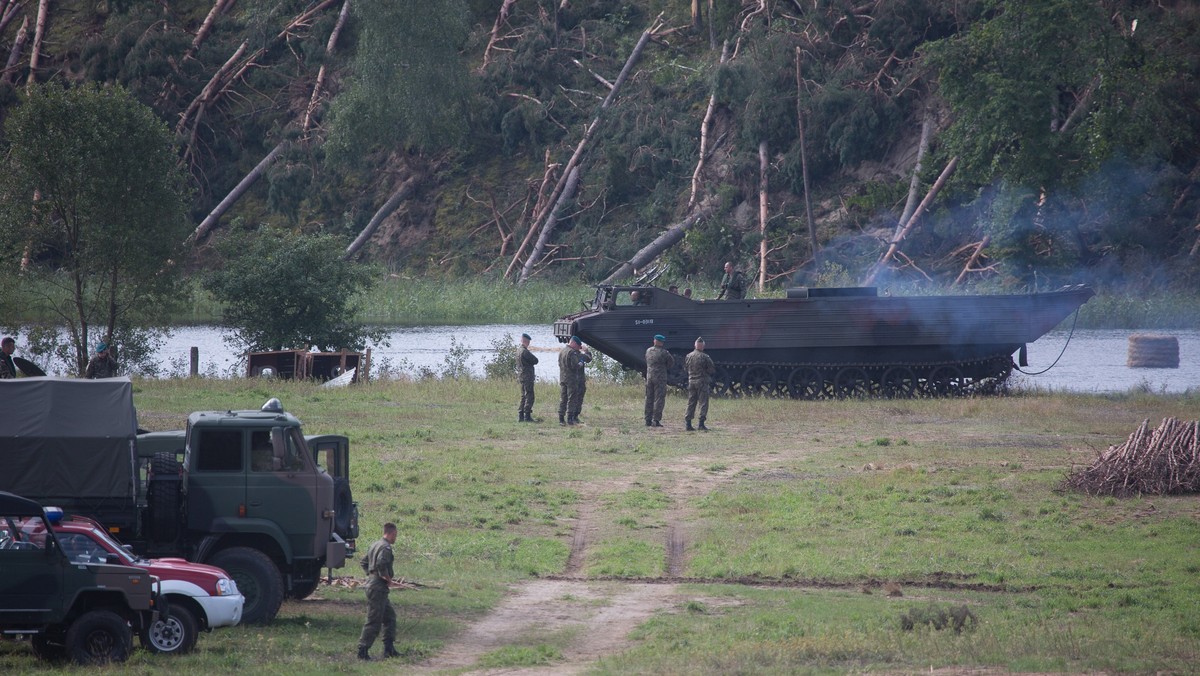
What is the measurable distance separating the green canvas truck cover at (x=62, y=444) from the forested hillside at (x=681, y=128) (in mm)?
24051

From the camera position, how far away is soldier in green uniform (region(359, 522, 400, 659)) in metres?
10.7

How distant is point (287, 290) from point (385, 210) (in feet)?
86.0

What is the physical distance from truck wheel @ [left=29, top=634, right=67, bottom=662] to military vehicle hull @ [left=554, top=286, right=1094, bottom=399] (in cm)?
2005

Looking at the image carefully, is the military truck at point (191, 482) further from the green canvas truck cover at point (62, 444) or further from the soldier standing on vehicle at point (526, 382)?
the soldier standing on vehicle at point (526, 382)

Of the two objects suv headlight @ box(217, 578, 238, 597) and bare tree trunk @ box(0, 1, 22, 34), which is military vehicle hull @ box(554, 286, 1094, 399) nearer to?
suv headlight @ box(217, 578, 238, 597)

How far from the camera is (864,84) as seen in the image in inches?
2064

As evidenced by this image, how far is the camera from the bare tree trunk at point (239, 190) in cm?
6109

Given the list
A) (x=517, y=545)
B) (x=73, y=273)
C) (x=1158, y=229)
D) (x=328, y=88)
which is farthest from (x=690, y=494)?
(x=328, y=88)

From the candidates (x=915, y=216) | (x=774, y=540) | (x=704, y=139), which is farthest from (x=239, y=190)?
(x=774, y=540)

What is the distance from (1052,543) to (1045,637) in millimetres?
4233

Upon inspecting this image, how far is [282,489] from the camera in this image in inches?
467

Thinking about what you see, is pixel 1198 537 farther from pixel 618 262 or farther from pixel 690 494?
pixel 618 262

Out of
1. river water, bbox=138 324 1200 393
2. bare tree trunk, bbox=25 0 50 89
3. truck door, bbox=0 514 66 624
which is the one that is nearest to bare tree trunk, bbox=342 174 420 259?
river water, bbox=138 324 1200 393

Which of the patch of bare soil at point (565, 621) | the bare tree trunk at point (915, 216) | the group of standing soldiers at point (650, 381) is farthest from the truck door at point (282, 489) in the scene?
the bare tree trunk at point (915, 216)
